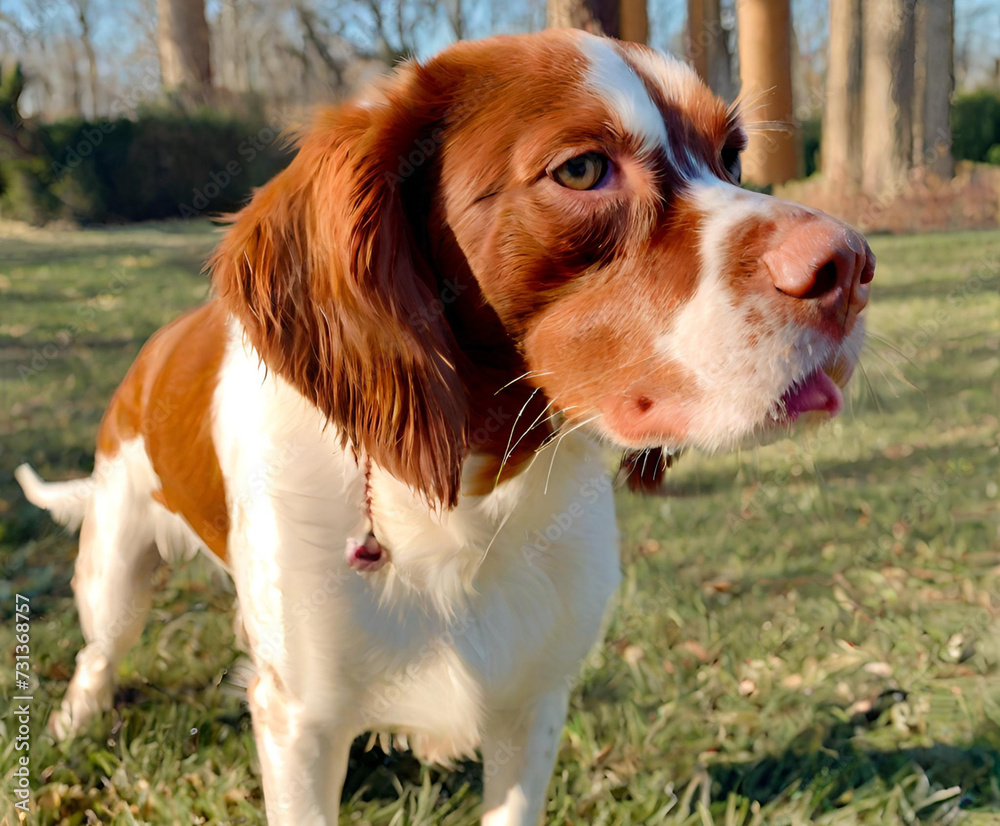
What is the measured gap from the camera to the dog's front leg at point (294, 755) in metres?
1.72

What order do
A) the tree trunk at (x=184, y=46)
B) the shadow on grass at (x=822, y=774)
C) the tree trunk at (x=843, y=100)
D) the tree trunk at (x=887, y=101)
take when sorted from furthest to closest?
the tree trunk at (x=184, y=46) → the tree trunk at (x=843, y=100) → the tree trunk at (x=887, y=101) → the shadow on grass at (x=822, y=774)

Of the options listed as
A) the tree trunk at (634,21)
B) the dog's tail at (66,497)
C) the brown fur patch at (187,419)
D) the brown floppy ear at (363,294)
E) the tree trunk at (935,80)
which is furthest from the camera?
the tree trunk at (935,80)

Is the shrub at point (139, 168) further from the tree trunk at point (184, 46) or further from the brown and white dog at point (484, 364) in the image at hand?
the brown and white dog at point (484, 364)

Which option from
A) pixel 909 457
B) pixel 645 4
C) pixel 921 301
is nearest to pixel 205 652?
pixel 645 4

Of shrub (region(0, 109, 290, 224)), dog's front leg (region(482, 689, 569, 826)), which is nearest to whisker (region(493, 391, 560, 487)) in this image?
dog's front leg (region(482, 689, 569, 826))

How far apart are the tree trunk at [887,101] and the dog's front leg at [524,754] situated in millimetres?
9874

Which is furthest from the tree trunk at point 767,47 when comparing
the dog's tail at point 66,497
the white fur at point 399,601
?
the dog's tail at point 66,497

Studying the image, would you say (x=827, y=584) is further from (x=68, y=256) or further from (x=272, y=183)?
(x=68, y=256)

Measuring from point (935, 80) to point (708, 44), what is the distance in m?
7.04

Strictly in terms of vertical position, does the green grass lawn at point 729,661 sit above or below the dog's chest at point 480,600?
below

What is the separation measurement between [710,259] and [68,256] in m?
9.87

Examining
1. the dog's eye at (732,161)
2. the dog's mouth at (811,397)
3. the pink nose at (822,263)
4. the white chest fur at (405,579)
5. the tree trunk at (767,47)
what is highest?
the tree trunk at (767,47)

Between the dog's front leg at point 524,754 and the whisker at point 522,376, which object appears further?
the dog's front leg at point 524,754

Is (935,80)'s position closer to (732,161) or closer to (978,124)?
(978,124)
